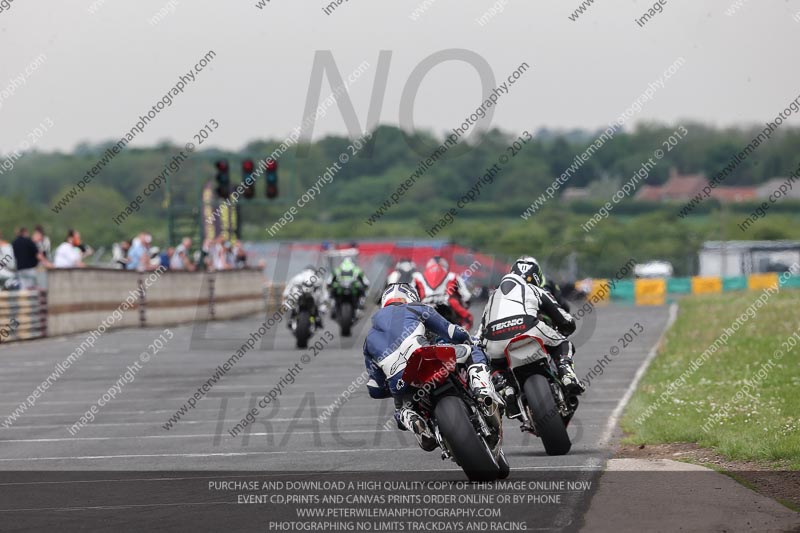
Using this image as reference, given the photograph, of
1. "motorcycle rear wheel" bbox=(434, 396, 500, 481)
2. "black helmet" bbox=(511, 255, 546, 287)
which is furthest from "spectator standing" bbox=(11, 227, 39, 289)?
"motorcycle rear wheel" bbox=(434, 396, 500, 481)

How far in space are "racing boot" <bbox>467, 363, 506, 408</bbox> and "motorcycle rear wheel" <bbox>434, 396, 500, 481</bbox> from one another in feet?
1.22

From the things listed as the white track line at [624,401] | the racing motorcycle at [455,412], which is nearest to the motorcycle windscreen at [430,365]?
the racing motorcycle at [455,412]

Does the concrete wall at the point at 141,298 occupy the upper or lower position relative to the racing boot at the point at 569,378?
lower

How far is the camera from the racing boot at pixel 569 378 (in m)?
11.2

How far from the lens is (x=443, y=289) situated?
19391 millimetres

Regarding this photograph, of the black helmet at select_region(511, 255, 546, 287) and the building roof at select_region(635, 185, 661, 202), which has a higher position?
the black helmet at select_region(511, 255, 546, 287)

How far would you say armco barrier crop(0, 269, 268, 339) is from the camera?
91.6ft

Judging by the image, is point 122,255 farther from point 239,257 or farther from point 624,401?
point 624,401

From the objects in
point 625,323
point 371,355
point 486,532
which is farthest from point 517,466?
point 625,323

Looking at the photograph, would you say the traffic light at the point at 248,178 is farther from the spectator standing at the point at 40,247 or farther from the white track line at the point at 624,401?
the white track line at the point at 624,401

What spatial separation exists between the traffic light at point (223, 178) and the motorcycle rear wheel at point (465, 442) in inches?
1143

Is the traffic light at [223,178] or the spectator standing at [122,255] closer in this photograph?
the spectator standing at [122,255]

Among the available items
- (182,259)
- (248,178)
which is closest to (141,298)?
(182,259)

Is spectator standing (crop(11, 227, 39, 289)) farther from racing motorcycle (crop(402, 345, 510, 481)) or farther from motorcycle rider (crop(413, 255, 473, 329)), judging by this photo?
racing motorcycle (crop(402, 345, 510, 481))
